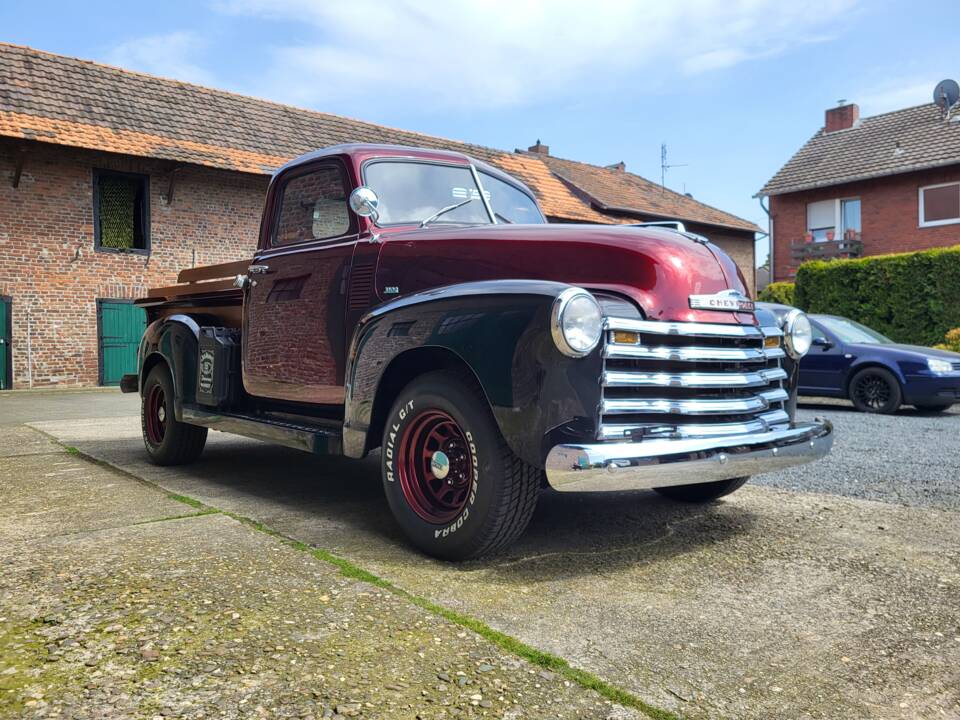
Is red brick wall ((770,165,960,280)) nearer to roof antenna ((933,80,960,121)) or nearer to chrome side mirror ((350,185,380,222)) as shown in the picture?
roof antenna ((933,80,960,121))

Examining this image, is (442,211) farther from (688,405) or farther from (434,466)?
(688,405)

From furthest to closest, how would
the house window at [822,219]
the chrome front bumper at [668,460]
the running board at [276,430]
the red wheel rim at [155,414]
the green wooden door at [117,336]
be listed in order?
the house window at [822,219] → the green wooden door at [117,336] → the red wheel rim at [155,414] → the running board at [276,430] → the chrome front bumper at [668,460]

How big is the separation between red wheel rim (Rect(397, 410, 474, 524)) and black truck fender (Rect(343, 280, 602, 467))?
280 millimetres

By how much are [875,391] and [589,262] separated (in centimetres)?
860

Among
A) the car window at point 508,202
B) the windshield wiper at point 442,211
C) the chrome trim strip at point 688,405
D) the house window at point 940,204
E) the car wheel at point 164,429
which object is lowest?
the car wheel at point 164,429

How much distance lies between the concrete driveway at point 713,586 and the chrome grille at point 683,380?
0.60 m

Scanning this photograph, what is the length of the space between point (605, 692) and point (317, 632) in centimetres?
95

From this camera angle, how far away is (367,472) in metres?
5.85

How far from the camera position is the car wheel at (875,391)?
1049cm

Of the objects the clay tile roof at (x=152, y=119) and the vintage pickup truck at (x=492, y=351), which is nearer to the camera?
the vintage pickup truck at (x=492, y=351)

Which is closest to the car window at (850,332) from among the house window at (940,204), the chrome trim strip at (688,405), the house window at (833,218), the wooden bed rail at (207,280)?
the chrome trim strip at (688,405)

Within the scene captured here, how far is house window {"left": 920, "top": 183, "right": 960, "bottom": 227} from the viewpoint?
80.3 ft

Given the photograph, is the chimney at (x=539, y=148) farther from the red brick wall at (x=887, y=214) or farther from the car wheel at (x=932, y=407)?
the car wheel at (x=932, y=407)

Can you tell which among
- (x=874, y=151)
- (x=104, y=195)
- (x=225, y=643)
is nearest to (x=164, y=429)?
(x=225, y=643)
